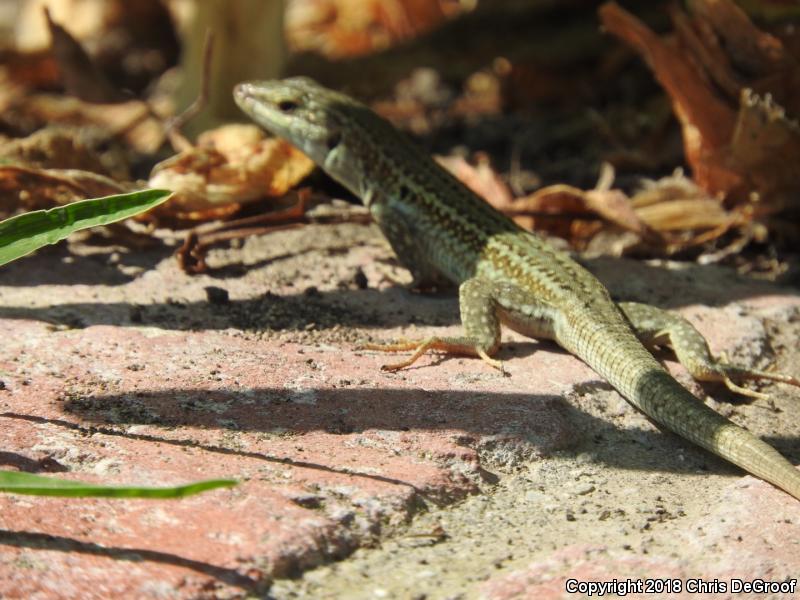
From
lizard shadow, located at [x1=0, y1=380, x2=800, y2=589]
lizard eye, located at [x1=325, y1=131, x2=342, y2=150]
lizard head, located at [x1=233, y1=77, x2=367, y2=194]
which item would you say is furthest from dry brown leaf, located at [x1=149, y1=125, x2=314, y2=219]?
lizard shadow, located at [x1=0, y1=380, x2=800, y2=589]

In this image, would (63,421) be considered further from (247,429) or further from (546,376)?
(546,376)

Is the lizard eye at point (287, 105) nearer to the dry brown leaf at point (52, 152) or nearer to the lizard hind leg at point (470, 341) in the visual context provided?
the dry brown leaf at point (52, 152)

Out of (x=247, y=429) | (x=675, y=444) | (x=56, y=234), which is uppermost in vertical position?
(x=56, y=234)

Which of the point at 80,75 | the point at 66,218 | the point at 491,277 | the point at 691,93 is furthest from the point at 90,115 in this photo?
the point at 66,218

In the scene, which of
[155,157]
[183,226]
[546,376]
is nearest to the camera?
[546,376]

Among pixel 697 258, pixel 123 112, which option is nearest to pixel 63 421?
pixel 697 258
